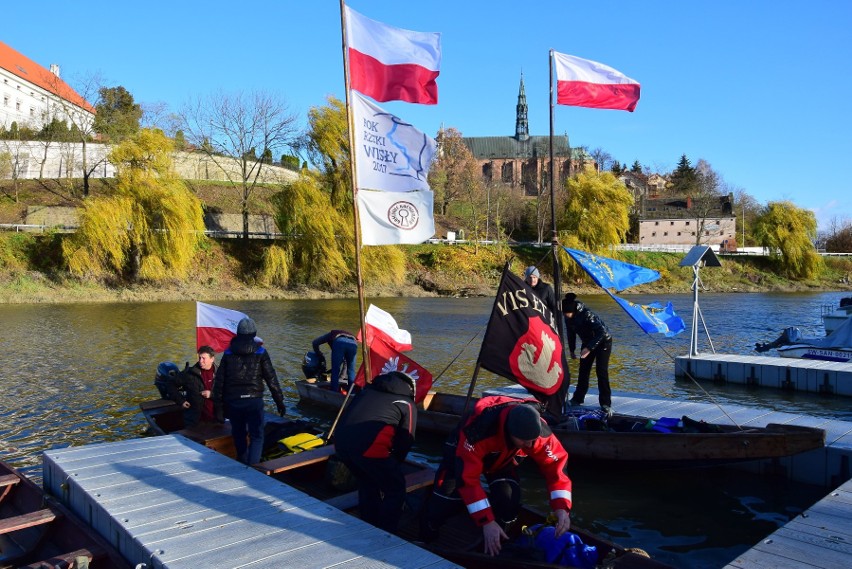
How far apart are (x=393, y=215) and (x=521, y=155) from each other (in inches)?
5013

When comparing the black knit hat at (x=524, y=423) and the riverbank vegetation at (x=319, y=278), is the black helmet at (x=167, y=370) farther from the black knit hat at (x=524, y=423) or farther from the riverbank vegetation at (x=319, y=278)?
the riverbank vegetation at (x=319, y=278)

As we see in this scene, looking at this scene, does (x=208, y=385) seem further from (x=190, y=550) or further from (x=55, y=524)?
(x=190, y=550)

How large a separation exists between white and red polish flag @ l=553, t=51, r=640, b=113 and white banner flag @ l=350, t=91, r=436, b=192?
5.07 metres

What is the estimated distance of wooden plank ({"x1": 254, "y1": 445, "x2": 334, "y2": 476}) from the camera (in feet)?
25.8

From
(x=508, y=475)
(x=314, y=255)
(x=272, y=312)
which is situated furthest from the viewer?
(x=314, y=255)

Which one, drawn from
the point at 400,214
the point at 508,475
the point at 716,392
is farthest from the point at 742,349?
the point at 508,475

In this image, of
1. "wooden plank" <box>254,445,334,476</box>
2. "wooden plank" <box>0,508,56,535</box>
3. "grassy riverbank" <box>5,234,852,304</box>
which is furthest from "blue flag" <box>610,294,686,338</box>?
"grassy riverbank" <box>5,234,852,304</box>

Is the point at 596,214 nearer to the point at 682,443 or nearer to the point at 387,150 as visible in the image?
the point at 682,443

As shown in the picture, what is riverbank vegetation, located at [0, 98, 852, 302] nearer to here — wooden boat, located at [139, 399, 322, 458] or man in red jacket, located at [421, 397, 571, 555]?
wooden boat, located at [139, 399, 322, 458]

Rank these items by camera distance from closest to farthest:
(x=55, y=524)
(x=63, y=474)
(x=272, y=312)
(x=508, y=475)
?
1. (x=508, y=475)
2. (x=55, y=524)
3. (x=63, y=474)
4. (x=272, y=312)

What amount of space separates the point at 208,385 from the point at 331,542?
6.07 m

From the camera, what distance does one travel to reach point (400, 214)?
387 inches

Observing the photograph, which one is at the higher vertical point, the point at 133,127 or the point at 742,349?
the point at 133,127

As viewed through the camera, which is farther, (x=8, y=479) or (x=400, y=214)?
(x=400, y=214)
